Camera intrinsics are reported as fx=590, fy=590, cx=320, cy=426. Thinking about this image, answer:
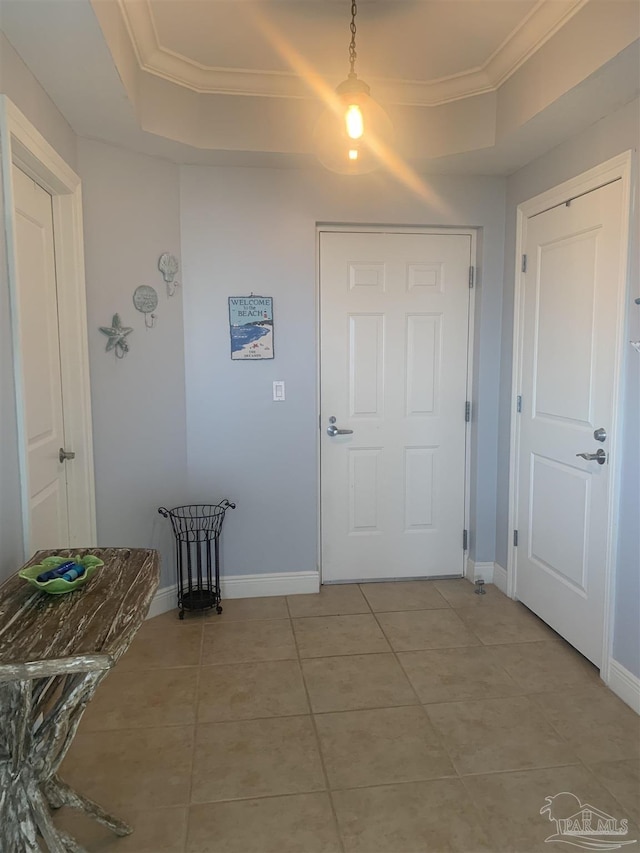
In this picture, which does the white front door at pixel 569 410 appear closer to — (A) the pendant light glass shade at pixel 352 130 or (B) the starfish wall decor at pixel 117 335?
(A) the pendant light glass shade at pixel 352 130

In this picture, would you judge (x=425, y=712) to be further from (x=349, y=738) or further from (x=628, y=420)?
(x=628, y=420)

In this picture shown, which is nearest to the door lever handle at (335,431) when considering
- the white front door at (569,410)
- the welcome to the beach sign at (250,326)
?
the welcome to the beach sign at (250,326)

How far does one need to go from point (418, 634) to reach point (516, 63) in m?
2.67

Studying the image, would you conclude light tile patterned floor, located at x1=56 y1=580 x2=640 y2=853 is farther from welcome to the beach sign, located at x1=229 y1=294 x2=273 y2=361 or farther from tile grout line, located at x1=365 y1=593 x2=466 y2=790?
welcome to the beach sign, located at x1=229 y1=294 x2=273 y2=361

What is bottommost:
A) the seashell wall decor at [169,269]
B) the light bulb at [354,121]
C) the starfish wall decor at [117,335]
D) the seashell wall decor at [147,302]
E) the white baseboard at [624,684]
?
the white baseboard at [624,684]

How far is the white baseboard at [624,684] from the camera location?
230 cm

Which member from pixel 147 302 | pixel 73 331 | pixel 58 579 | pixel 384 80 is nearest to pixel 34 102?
pixel 73 331

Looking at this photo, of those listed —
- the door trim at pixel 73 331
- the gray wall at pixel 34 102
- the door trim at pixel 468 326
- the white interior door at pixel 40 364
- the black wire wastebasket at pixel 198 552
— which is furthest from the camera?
the door trim at pixel 468 326

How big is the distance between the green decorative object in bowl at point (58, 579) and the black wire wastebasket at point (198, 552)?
4.09 feet

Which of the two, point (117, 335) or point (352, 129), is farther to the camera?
point (117, 335)

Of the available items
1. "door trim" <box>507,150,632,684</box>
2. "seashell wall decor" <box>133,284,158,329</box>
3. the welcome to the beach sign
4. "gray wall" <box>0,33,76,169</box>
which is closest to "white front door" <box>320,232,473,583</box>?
the welcome to the beach sign

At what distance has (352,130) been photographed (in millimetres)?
2113

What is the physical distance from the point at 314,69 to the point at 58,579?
2.38m

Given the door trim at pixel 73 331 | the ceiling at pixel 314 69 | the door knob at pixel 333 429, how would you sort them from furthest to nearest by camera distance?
the door knob at pixel 333 429
the door trim at pixel 73 331
the ceiling at pixel 314 69
